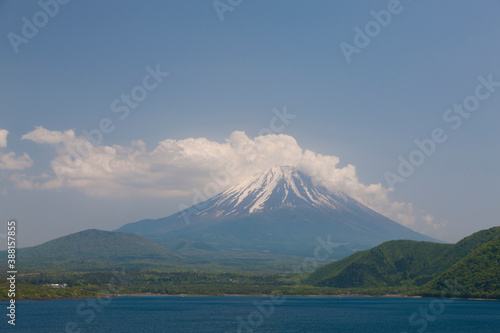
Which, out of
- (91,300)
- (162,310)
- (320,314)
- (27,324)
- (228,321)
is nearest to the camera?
(27,324)

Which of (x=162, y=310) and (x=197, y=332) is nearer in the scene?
(x=197, y=332)

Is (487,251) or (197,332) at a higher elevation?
(487,251)

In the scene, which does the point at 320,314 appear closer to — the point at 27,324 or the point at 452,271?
the point at 452,271

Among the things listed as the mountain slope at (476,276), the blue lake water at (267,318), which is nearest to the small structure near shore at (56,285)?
the blue lake water at (267,318)

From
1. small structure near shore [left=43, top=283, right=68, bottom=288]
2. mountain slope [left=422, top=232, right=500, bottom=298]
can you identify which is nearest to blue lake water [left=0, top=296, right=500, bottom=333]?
mountain slope [left=422, top=232, right=500, bottom=298]

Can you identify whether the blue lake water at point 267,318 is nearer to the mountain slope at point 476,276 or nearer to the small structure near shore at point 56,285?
the mountain slope at point 476,276

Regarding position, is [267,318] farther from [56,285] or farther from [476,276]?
[56,285]

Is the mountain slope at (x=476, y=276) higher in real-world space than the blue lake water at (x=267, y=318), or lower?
higher

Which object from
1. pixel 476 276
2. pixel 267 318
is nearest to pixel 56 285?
pixel 267 318

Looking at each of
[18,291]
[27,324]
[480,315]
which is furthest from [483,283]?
[18,291]
